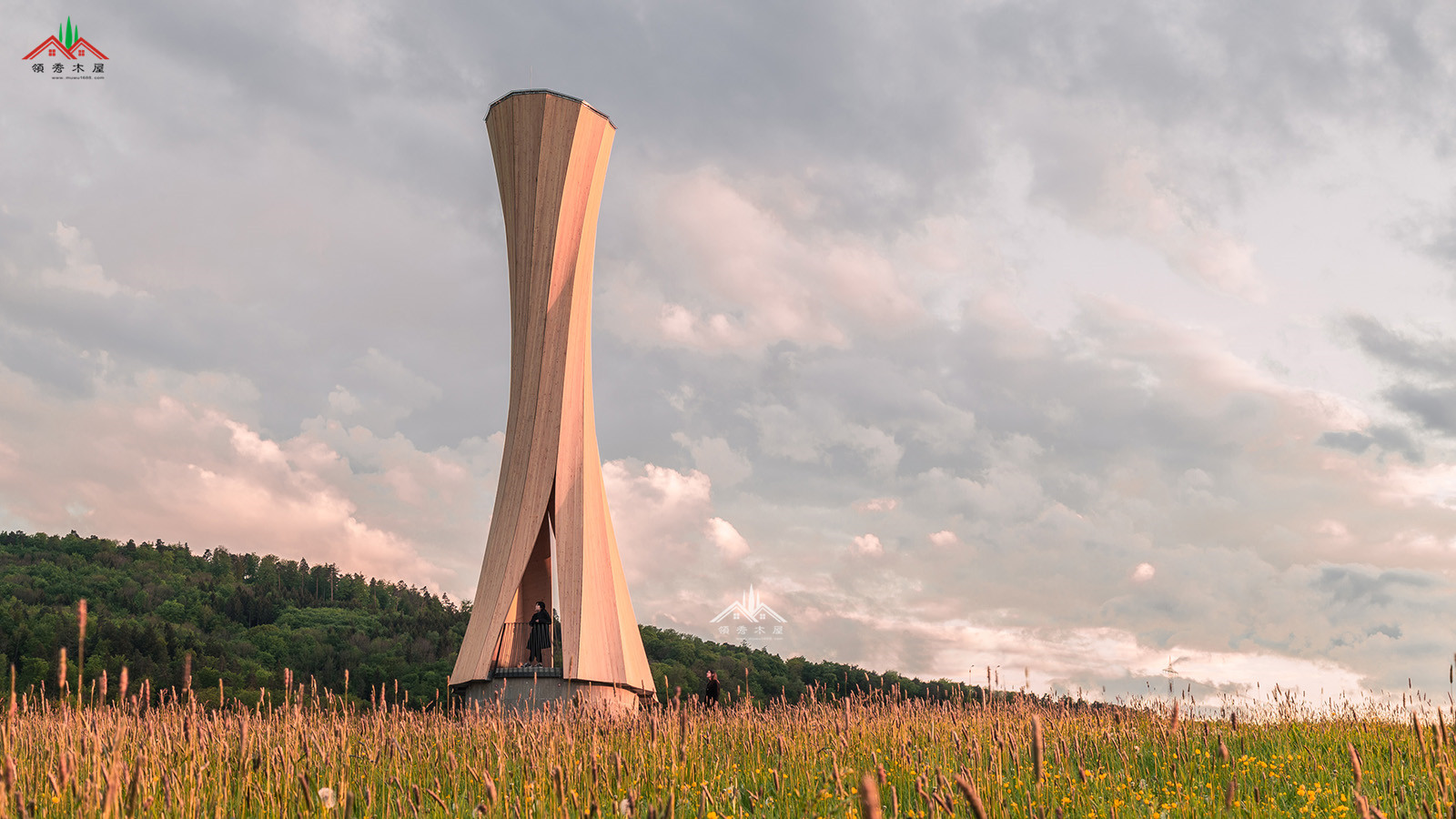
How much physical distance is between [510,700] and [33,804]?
11680 mm

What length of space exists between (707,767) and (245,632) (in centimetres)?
4123

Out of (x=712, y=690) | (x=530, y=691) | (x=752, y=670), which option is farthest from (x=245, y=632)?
(x=712, y=690)

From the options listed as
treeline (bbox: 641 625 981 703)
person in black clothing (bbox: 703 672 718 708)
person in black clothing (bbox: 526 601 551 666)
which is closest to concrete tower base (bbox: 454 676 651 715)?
person in black clothing (bbox: 703 672 718 708)

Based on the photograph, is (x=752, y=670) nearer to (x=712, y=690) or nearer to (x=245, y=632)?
(x=712, y=690)

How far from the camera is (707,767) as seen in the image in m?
6.13

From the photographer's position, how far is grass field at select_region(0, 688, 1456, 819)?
4.16 metres

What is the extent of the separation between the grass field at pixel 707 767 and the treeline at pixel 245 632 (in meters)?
15.8

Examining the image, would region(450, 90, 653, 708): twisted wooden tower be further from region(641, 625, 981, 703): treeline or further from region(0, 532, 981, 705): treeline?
region(641, 625, 981, 703): treeline

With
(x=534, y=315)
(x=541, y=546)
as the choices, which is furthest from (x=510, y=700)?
(x=534, y=315)

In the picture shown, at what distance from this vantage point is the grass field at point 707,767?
13.6 feet

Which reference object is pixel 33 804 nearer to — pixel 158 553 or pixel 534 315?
pixel 534 315

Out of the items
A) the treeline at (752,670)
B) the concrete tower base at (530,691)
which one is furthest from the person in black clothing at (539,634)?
the treeline at (752,670)

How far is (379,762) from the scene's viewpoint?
236 inches

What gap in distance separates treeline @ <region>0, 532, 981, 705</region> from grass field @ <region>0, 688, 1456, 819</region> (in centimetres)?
1577
